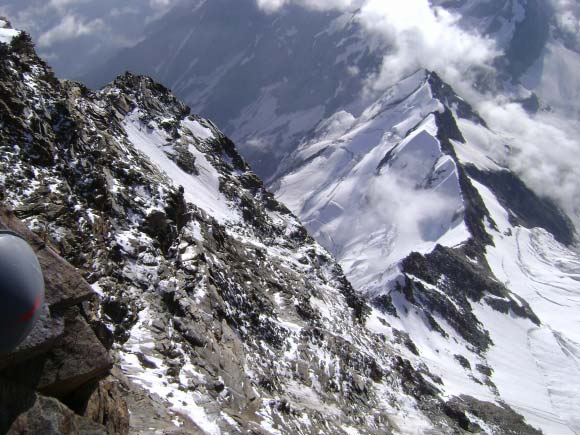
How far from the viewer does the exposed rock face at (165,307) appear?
18013 millimetres

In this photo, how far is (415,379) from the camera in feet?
221

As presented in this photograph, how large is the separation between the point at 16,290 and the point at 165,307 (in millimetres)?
20687

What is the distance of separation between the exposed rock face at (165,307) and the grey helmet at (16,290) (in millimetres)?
1795

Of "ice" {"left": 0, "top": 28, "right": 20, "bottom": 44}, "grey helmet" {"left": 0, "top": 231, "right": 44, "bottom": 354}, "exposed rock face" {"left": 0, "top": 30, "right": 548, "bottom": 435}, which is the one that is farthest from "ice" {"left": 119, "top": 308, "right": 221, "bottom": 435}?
"ice" {"left": 0, "top": 28, "right": 20, "bottom": 44}

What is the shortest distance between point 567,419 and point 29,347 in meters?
139

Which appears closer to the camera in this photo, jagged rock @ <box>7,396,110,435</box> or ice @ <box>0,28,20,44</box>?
jagged rock @ <box>7,396,110,435</box>

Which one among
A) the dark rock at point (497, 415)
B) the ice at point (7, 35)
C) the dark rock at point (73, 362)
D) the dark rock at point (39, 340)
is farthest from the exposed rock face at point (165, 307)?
the dark rock at point (497, 415)

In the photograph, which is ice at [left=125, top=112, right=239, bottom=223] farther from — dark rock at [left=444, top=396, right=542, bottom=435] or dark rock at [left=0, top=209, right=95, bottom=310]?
dark rock at [left=0, top=209, right=95, bottom=310]

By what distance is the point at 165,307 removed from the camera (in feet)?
98.0

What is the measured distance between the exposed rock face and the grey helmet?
5.89ft

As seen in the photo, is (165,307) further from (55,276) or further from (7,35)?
(7,35)

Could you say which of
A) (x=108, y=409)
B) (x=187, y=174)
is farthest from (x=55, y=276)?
(x=187, y=174)

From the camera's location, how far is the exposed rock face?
59.1ft

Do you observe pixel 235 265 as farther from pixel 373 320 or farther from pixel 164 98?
pixel 373 320
